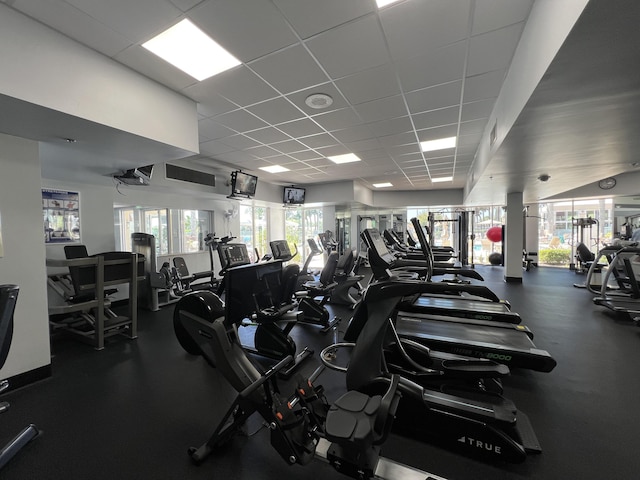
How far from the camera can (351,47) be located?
240cm

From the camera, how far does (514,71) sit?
253cm

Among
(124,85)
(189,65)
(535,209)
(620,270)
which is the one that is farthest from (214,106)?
(535,209)

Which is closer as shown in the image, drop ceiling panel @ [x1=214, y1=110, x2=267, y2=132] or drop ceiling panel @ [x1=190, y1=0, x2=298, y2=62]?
drop ceiling panel @ [x1=190, y1=0, x2=298, y2=62]

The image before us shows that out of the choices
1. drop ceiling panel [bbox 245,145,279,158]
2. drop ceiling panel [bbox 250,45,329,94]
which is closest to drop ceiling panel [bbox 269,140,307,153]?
drop ceiling panel [bbox 245,145,279,158]

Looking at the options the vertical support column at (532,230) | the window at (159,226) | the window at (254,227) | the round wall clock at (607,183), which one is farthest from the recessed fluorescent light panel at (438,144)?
the vertical support column at (532,230)

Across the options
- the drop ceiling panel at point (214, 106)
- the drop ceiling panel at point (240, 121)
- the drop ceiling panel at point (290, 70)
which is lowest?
the drop ceiling panel at point (290, 70)

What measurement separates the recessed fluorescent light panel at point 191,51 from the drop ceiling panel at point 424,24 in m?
1.46

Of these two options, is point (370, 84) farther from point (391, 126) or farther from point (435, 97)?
point (391, 126)

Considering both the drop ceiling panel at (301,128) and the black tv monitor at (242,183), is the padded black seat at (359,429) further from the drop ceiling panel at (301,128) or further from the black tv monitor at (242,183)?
the black tv monitor at (242,183)

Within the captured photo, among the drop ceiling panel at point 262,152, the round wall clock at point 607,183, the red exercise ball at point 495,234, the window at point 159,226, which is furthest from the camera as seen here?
the red exercise ball at point 495,234

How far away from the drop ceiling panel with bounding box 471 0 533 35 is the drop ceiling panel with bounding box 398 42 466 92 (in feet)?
0.78

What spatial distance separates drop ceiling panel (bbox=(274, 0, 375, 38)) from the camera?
6.30ft

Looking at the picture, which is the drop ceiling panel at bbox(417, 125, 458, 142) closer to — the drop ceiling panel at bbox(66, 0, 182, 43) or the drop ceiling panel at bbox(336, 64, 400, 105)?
the drop ceiling panel at bbox(336, 64, 400, 105)

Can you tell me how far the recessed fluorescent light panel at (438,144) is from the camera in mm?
4852
